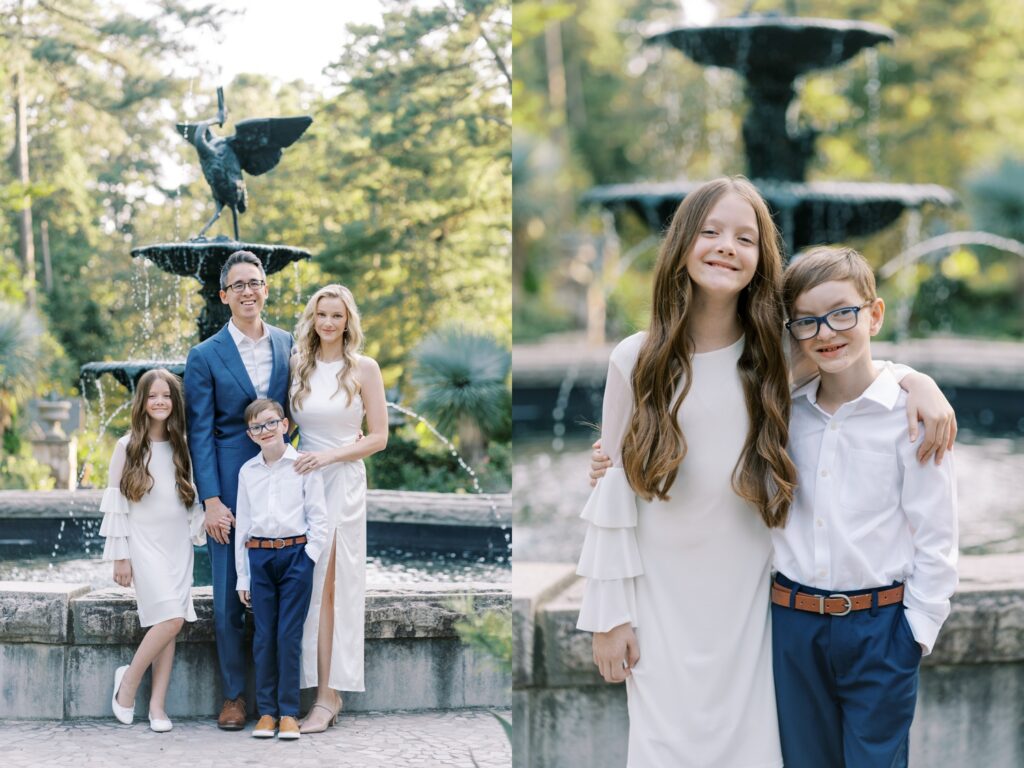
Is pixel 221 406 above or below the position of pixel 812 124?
below

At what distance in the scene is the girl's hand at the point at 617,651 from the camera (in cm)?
256

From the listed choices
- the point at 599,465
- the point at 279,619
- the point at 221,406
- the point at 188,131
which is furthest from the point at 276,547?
the point at 188,131

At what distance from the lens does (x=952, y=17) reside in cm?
1925

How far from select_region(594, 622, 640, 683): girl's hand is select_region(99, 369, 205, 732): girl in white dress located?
157 centimetres

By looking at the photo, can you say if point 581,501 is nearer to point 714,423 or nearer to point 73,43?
point 73,43

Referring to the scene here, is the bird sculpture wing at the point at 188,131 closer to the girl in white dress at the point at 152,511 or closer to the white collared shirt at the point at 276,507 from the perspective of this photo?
the girl in white dress at the point at 152,511

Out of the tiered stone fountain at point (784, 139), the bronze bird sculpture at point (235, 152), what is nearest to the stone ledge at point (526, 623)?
the bronze bird sculpture at point (235, 152)

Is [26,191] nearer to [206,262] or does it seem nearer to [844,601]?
[206,262]

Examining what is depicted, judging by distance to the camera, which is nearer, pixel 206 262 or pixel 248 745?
pixel 248 745

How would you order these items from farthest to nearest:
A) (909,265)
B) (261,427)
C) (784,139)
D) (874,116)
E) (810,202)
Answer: (874,116) → (909,265) → (784,139) → (810,202) → (261,427)

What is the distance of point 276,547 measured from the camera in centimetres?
350

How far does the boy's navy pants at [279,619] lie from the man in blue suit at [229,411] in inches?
4.1

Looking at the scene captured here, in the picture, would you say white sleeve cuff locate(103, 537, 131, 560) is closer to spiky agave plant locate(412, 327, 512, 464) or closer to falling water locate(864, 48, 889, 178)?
spiky agave plant locate(412, 327, 512, 464)

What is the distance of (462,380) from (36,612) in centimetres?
192
